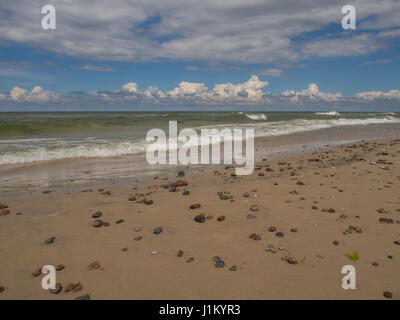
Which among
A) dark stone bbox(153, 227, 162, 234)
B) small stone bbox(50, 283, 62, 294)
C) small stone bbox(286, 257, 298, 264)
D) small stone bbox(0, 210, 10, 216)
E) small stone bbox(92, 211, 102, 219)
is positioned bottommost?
small stone bbox(50, 283, 62, 294)

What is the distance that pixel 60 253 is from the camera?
3.19 meters

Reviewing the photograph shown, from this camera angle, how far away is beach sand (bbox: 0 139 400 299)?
2541 millimetres

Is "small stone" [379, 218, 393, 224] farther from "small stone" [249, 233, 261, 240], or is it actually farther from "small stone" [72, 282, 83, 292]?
"small stone" [72, 282, 83, 292]

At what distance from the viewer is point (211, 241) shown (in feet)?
11.1

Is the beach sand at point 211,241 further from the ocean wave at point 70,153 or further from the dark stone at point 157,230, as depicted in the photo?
the ocean wave at point 70,153

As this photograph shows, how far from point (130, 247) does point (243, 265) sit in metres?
1.36

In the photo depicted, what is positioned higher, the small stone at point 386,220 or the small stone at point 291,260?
the small stone at point 386,220

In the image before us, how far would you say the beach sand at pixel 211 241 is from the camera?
254cm

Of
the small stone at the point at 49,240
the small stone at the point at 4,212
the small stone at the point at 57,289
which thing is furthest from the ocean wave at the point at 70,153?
the small stone at the point at 57,289

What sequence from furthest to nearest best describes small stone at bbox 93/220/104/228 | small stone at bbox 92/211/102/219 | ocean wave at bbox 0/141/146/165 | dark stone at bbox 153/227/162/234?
ocean wave at bbox 0/141/146/165
small stone at bbox 92/211/102/219
small stone at bbox 93/220/104/228
dark stone at bbox 153/227/162/234

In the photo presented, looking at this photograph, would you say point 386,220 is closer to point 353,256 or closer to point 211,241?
point 353,256

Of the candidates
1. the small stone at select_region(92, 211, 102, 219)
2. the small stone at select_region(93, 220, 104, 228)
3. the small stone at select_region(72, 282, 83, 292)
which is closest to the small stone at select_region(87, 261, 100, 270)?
the small stone at select_region(72, 282, 83, 292)

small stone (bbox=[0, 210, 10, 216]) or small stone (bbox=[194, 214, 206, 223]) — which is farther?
small stone (bbox=[0, 210, 10, 216])

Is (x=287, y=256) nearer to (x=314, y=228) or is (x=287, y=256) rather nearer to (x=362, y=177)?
(x=314, y=228)
